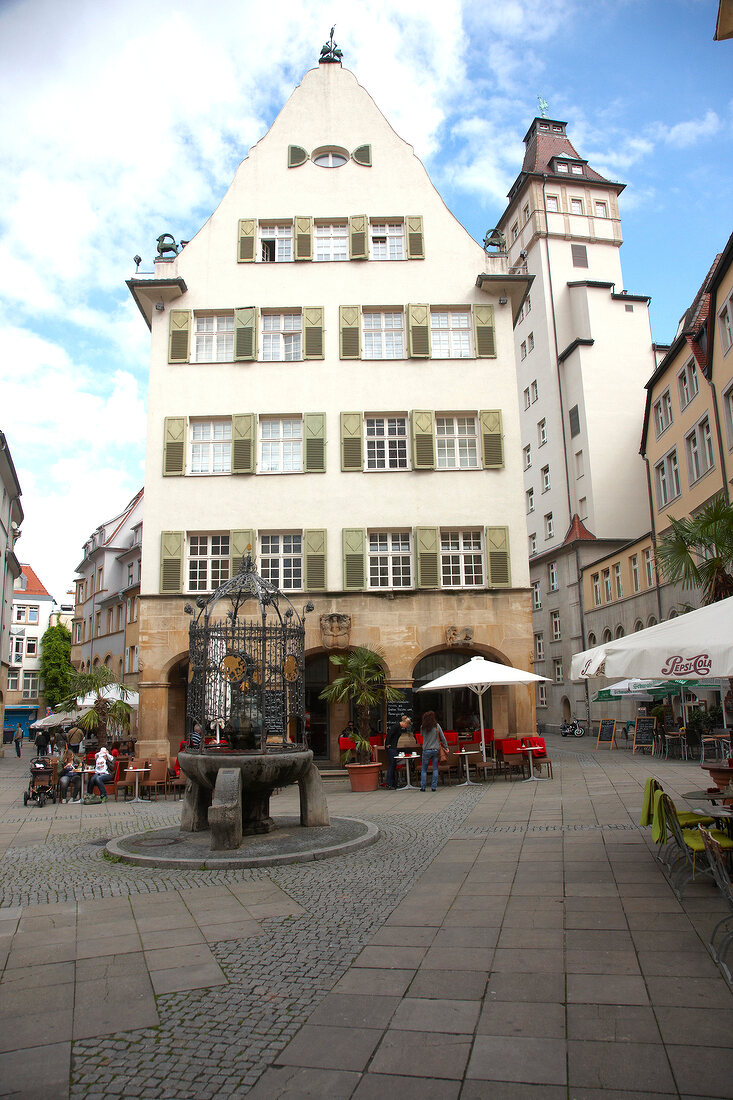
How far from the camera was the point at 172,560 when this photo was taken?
23.1 metres

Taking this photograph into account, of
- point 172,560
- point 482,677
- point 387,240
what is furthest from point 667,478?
point 172,560

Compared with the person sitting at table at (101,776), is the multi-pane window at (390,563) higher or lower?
higher

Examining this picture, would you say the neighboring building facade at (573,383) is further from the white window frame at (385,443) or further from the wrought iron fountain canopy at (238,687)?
the wrought iron fountain canopy at (238,687)

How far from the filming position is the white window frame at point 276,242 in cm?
2558

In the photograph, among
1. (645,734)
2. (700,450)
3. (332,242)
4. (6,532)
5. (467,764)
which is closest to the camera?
(467,764)

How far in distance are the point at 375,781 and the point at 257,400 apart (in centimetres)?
1201

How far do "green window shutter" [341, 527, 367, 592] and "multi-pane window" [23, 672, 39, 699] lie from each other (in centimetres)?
6358

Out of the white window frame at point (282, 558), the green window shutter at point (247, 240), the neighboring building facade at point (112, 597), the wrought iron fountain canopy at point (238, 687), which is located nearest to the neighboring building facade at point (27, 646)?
the neighboring building facade at point (112, 597)

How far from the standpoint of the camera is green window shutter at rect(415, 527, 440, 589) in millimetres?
22812

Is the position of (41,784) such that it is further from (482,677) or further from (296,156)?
(296,156)

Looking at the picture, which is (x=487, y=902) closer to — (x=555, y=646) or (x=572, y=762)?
(x=572, y=762)

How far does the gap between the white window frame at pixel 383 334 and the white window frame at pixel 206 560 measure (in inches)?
281

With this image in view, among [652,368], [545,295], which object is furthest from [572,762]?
[545,295]

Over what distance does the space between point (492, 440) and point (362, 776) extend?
→ 10853 mm
